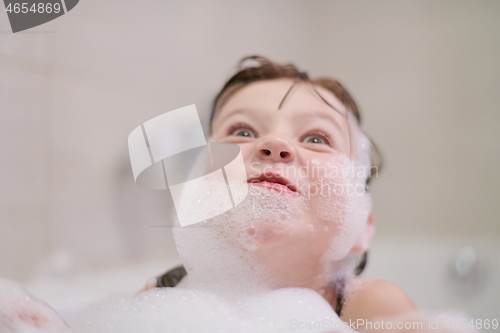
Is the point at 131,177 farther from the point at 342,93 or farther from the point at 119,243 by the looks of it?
the point at 342,93

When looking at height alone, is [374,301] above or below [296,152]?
below

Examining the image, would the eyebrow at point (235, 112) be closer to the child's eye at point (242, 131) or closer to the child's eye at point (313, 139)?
the child's eye at point (242, 131)

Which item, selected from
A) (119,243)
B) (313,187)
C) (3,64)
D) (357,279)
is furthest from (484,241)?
(3,64)

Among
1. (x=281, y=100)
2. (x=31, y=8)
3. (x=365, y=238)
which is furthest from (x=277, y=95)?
(x=31, y=8)

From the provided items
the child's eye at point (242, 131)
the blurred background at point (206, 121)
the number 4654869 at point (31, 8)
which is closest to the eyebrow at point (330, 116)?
the child's eye at point (242, 131)

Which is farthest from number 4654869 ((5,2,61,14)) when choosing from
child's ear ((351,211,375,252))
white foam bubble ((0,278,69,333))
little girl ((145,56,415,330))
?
child's ear ((351,211,375,252))

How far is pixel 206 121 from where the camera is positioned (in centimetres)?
74

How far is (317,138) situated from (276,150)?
0.36 feet

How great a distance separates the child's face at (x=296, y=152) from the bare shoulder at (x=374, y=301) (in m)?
0.08

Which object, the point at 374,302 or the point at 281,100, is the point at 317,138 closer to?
the point at 281,100

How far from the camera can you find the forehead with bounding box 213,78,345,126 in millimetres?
716

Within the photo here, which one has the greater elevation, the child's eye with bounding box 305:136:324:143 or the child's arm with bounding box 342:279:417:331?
the child's eye with bounding box 305:136:324:143

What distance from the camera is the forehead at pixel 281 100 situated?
28.2 inches

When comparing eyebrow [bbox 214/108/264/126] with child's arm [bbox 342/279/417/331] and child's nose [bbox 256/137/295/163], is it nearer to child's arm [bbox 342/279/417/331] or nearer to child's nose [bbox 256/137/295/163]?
child's nose [bbox 256/137/295/163]
